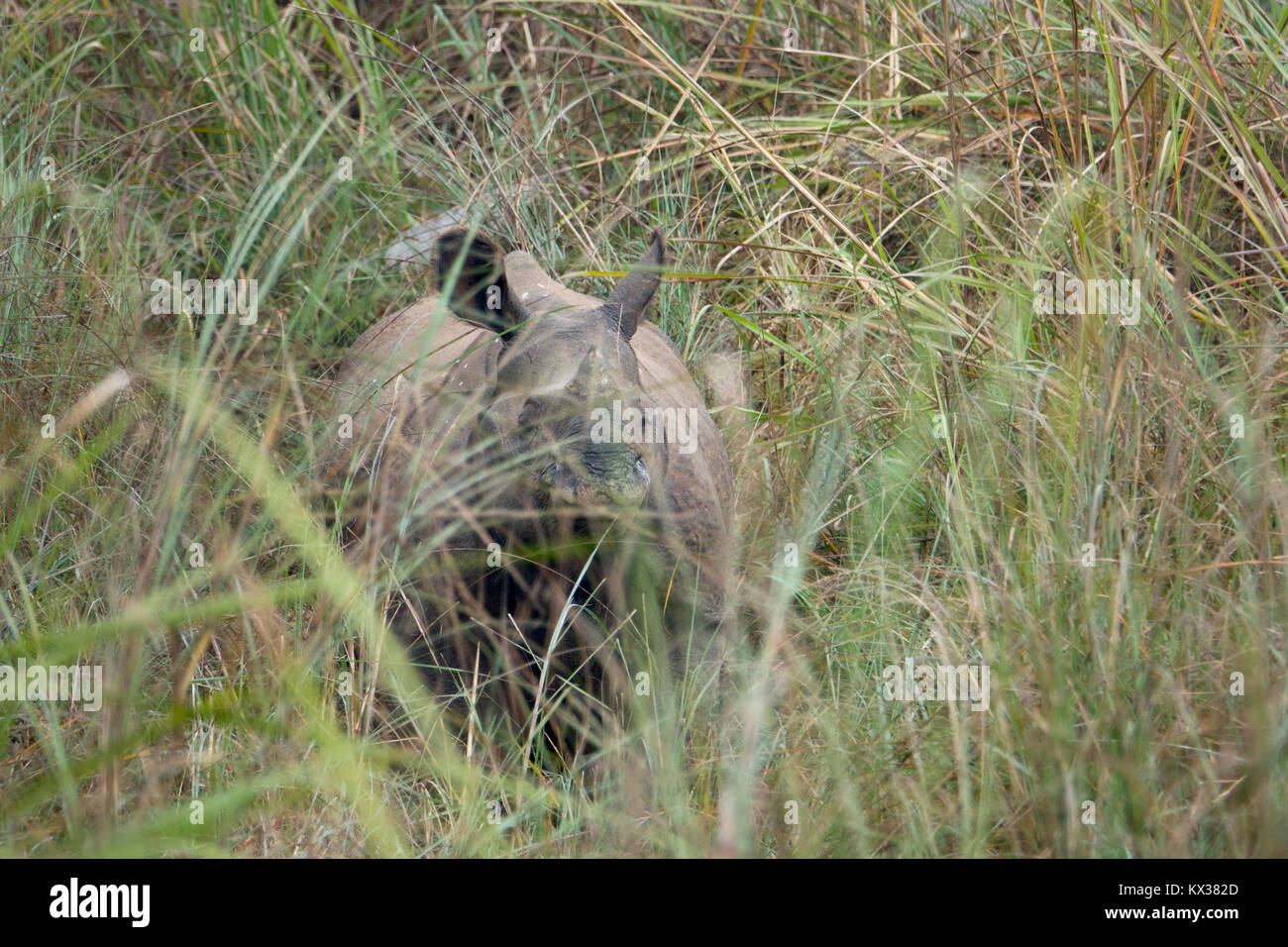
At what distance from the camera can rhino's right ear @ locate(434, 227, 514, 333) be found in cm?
379

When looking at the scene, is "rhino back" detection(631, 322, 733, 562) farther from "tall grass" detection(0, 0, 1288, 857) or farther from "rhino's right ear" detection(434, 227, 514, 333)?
"rhino's right ear" detection(434, 227, 514, 333)

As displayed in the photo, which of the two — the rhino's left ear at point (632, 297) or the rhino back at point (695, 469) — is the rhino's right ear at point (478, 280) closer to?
the rhino's left ear at point (632, 297)

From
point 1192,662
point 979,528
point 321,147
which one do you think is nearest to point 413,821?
point 979,528

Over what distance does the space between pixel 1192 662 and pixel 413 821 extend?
1.93m

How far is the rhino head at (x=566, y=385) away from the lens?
10.8 ft

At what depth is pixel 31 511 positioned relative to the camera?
8.32 ft

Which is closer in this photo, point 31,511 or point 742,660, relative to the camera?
point 31,511

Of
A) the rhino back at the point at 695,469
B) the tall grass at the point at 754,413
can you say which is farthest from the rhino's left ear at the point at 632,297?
the tall grass at the point at 754,413

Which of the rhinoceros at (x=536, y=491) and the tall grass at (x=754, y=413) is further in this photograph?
the rhinoceros at (x=536, y=491)

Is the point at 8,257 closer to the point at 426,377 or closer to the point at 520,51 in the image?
the point at 426,377

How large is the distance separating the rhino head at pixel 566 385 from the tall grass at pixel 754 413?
494 millimetres

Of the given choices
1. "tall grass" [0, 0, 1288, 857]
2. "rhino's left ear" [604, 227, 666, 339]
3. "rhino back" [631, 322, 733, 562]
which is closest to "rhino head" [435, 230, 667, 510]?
"rhino's left ear" [604, 227, 666, 339]

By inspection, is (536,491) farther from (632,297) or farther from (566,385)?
(632,297)

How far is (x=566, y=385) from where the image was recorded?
346 cm
